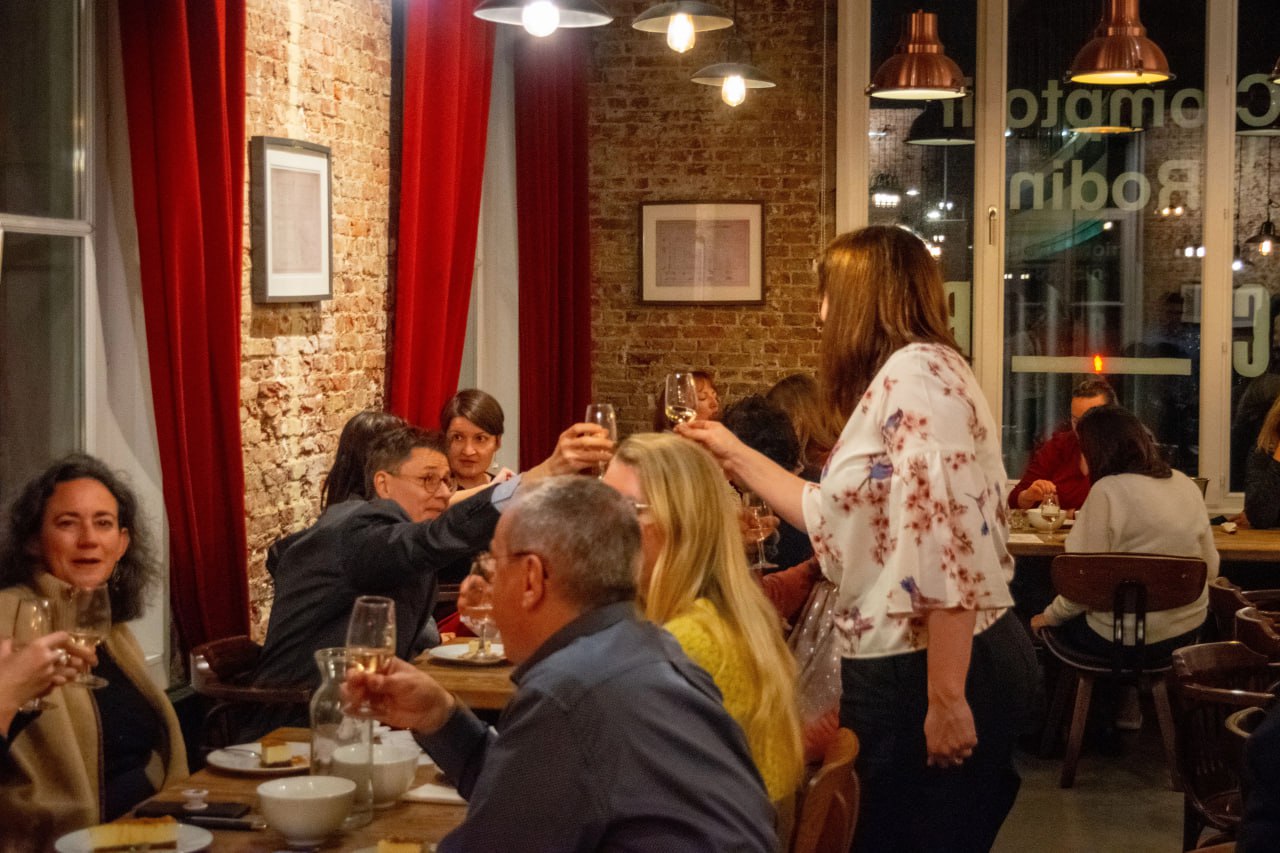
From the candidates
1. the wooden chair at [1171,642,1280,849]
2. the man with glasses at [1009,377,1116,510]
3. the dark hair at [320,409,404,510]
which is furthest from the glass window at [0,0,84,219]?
the man with glasses at [1009,377,1116,510]

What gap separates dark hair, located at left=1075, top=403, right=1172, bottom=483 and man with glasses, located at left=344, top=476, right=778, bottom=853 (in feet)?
13.9

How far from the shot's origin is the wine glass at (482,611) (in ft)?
9.46

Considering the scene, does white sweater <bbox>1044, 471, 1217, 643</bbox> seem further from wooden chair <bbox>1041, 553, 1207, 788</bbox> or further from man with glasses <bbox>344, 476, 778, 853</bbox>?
man with glasses <bbox>344, 476, 778, 853</bbox>

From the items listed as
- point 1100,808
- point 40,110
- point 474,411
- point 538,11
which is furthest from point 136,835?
point 1100,808

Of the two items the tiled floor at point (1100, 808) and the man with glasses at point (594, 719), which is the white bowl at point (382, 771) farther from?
the tiled floor at point (1100, 808)

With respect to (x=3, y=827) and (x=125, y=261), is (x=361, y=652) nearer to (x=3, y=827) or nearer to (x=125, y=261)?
(x=3, y=827)

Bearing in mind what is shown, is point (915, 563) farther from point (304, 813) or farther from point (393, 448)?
point (393, 448)

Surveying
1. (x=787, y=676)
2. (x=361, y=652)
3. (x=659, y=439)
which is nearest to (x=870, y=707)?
(x=787, y=676)

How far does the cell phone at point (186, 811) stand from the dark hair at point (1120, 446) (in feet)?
13.5

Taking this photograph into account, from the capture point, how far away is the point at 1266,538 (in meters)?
6.79

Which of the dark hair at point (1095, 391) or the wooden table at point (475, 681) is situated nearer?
the wooden table at point (475, 681)

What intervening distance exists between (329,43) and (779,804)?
3684 mm

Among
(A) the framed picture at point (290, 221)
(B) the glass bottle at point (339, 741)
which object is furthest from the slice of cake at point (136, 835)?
(A) the framed picture at point (290, 221)

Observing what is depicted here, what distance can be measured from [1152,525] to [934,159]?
10.9 feet
